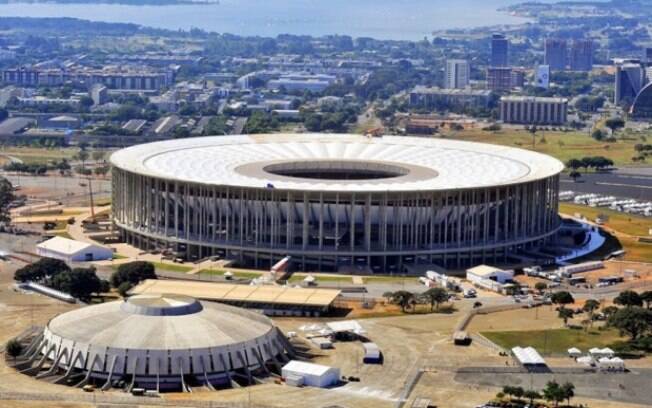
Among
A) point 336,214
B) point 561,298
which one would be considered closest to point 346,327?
point 561,298

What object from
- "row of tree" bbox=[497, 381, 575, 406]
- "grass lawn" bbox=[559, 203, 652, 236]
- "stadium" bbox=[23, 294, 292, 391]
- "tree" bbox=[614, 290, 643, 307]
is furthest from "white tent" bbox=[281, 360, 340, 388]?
"grass lawn" bbox=[559, 203, 652, 236]

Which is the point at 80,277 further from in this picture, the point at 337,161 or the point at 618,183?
the point at 618,183

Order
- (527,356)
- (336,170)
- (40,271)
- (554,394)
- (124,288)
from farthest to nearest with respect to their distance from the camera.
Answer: (336,170), (40,271), (124,288), (527,356), (554,394)

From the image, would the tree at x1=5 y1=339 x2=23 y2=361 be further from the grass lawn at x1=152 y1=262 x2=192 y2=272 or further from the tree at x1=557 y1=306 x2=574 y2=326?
the tree at x1=557 y1=306 x2=574 y2=326

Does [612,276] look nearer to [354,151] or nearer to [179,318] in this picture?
[354,151]

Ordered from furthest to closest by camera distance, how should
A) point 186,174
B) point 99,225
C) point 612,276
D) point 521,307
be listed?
point 99,225 < point 186,174 < point 612,276 < point 521,307

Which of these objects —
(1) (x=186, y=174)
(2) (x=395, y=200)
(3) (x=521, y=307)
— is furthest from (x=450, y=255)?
(1) (x=186, y=174)

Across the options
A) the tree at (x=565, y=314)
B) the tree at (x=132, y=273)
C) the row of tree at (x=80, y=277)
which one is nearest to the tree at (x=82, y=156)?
the row of tree at (x=80, y=277)
